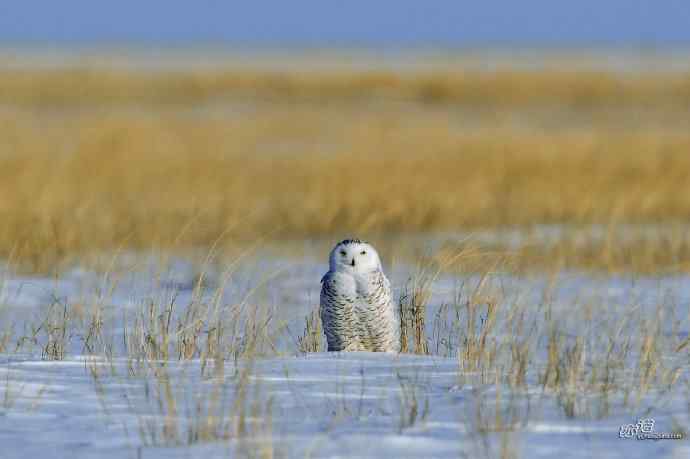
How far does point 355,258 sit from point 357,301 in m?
0.23

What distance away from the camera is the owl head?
5574 millimetres

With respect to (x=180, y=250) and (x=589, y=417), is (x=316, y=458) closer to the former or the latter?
(x=589, y=417)

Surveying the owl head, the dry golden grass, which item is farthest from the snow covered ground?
the dry golden grass

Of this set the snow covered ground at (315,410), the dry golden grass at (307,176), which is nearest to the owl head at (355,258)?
the snow covered ground at (315,410)

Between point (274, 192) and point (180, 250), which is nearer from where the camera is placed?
point (180, 250)

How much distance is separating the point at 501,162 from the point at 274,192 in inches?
110

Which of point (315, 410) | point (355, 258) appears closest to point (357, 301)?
point (355, 258)

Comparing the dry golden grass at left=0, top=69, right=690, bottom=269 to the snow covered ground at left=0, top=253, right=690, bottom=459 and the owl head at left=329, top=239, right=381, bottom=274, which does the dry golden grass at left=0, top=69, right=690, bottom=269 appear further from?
the snow covered ground at left=0, top=253, right=690, bottom=459

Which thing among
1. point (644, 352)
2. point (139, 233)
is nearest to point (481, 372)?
point (644, 352)

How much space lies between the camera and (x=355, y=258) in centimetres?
557

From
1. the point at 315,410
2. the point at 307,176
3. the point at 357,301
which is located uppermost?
the point at 307,176

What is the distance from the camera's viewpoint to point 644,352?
4.93 m

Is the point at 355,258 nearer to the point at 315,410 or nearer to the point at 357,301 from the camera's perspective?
the point at 357,301

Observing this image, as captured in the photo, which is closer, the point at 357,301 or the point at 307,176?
the point at 357,301
